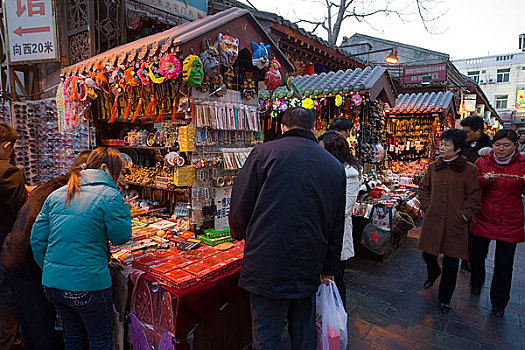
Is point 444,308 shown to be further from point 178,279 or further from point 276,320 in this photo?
point 178,279

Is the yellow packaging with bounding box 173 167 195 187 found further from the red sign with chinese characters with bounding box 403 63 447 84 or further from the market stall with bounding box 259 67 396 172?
the red sign with chinese characters with bounding box 403 63 447 84

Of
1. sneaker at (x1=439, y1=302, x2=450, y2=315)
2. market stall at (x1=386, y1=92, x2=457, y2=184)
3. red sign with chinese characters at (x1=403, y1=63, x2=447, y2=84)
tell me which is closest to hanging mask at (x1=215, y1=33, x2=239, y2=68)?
sneaker at (x1=439, y1=302, x2=450, y2=315)

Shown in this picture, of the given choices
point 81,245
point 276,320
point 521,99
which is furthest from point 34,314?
point 521,99

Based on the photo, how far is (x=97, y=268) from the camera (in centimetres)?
195

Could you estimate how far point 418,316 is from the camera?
3.31 m

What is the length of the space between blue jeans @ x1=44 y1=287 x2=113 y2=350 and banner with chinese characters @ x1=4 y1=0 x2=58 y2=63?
4.13m

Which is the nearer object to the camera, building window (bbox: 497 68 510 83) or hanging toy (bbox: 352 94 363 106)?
hanging toy (bbox: 352 94 363 106)

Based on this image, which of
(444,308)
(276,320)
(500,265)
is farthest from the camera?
(444,308)

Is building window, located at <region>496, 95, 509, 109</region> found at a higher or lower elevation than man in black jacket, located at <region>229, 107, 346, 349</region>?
higher

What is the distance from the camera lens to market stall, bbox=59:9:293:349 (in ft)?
7.80

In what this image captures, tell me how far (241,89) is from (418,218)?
3685 mm

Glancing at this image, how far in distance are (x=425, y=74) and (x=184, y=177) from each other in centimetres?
1366

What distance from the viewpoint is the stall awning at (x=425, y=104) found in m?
9.17

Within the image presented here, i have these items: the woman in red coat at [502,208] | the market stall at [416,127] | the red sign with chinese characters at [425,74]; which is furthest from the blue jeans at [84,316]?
the red sign with chinese characters at [425,74]
